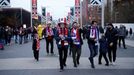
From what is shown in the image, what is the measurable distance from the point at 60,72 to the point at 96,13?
4195 inches

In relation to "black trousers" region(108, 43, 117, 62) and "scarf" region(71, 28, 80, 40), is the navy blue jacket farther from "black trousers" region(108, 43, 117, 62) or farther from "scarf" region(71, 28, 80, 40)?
"scarf" region(71, 28, 80, 40)

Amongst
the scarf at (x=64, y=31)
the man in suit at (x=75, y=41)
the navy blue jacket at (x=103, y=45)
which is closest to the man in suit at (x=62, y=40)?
the scarf at (x=64, y=31)

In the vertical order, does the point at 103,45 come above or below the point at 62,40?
below

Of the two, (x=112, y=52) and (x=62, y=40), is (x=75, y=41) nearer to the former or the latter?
(x=62, y=40)

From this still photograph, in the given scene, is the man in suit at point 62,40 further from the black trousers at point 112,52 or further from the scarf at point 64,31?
the black trousers at point 112,52

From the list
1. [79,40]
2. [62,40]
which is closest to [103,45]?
[79,40]

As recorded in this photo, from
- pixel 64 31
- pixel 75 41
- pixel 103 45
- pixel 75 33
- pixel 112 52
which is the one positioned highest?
pixel 64 31

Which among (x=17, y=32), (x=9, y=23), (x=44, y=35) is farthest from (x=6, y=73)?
(x=9, y=23)

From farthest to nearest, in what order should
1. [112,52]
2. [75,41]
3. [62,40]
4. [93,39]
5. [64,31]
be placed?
[112,52]
[75,41]
[93,39]
[64,31]
[62,40]

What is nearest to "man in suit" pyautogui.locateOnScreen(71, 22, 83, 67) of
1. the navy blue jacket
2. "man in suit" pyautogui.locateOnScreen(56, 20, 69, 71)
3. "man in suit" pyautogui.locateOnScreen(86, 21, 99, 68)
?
"man in suit" pyautogui.locateOnScreen(86, 21, 99, 68)

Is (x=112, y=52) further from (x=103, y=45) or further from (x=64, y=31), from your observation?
(x=64, y=31)

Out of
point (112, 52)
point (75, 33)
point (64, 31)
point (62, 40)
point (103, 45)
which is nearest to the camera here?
point (62, 40)

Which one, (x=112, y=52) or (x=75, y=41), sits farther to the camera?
(x=112, y=52)

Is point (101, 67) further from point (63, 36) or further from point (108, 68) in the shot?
point (63, 36)
